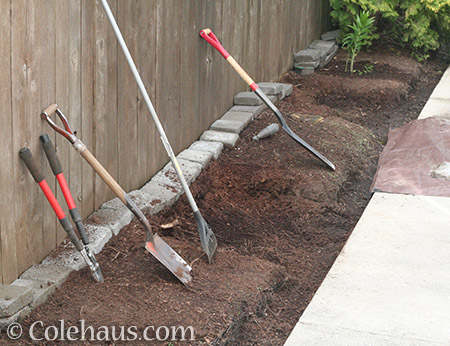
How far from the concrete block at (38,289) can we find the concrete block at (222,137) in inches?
101

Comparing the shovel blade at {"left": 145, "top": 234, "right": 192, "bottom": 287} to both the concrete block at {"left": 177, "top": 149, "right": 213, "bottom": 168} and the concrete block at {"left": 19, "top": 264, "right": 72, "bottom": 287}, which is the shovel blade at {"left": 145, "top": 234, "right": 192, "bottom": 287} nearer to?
the concrete block at {"left": 19, "top": 264, "right": 72, "bottom": 287}

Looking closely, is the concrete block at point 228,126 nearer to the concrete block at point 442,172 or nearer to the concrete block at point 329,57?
the concrete block at point 442,172

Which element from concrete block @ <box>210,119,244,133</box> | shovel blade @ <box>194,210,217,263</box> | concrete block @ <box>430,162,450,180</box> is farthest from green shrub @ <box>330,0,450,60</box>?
shovel blade @ <box>194,210,217,263</box>

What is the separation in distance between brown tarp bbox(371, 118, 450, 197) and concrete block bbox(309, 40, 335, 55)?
8.04 ft

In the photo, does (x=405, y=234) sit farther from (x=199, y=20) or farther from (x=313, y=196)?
(x=199, y=20)

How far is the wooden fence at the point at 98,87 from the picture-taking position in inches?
127

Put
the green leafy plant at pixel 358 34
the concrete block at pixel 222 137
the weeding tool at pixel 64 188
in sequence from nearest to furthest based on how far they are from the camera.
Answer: the weeding tool at pixel 64 188, the concrete block at pixel 222 137, the green leafy plant at pixel 358 34

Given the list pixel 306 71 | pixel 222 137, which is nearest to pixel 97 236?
pixel 222 137

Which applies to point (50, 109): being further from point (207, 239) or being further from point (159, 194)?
point (159, 194)

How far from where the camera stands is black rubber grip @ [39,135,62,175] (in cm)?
333

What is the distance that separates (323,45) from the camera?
8.73m

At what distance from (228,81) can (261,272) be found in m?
2.78

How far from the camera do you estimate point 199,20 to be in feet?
17.7

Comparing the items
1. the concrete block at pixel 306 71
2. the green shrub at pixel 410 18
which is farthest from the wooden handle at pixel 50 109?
the green shrub at pixel 410 18
